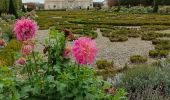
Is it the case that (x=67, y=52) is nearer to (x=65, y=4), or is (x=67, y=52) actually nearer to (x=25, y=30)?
(x=25, y=30)

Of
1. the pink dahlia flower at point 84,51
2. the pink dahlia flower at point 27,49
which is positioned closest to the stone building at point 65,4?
the pink dahlia flower at point 27,49

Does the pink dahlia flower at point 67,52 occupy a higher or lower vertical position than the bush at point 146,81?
higher

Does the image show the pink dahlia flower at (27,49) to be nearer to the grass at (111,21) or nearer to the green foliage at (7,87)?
the green foliage at (7,87)

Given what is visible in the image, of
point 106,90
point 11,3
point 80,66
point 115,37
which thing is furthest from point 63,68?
point 11,3

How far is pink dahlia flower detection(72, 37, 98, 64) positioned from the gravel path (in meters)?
6.90

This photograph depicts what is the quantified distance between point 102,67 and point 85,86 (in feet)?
20.0

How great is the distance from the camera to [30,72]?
334 centimetres

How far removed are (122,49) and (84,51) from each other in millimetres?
9672

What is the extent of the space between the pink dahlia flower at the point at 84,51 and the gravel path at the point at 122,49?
690 cm

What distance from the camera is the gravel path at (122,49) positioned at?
35.5ft

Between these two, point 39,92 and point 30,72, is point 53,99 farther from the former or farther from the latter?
point 30,72

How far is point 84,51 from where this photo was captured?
285cm

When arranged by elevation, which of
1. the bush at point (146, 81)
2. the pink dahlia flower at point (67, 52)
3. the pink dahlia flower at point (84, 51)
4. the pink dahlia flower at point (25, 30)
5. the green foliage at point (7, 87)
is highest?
the pink dahlia flower at point (25, 30)

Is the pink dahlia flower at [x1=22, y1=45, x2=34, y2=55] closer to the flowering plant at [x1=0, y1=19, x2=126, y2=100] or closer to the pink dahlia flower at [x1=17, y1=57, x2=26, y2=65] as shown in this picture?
the flowering plant at [x1=0, y1=19, x2=126, y2=100]
